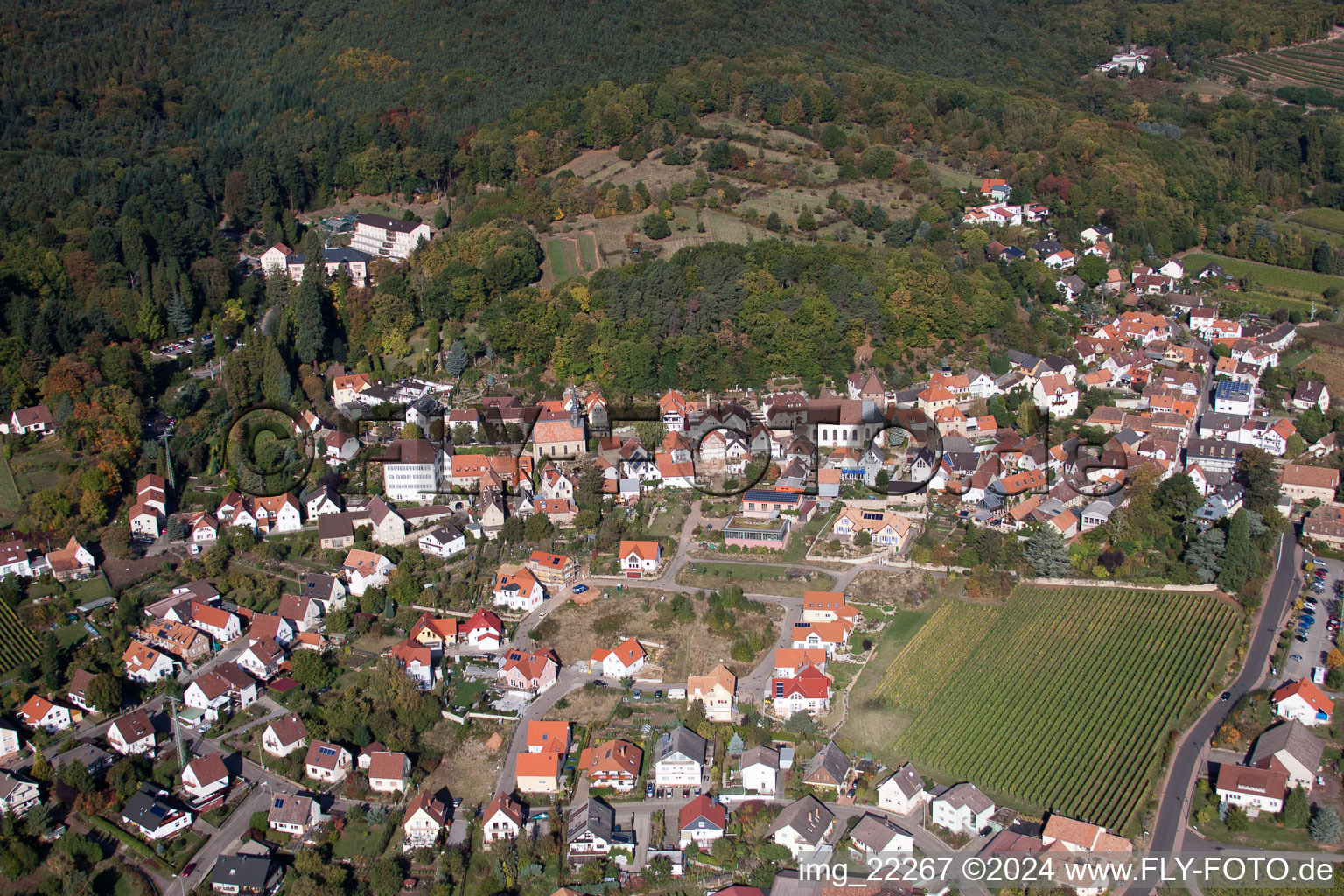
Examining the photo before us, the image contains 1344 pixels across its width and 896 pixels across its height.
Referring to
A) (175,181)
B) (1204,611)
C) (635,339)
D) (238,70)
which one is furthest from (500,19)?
(1204,611)

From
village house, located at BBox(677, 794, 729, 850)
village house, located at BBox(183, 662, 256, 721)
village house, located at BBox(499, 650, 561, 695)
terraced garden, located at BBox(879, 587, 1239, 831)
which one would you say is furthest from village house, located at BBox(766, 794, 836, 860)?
village house, located at BBox(183, 662, 256, 721)

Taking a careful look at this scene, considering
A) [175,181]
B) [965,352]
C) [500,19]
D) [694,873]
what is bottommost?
[694,873]

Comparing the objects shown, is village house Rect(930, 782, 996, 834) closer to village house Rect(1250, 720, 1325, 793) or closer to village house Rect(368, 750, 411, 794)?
village house Rect(1250, 720, 1325, 793)

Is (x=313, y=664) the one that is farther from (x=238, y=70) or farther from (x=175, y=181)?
(x=238, y=70)

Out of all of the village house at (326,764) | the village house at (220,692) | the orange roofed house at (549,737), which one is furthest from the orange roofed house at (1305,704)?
the village house at (220,692)

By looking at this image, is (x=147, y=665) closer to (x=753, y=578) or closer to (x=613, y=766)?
(x=613, y=766)
